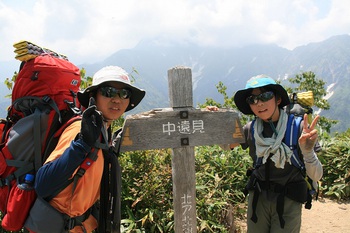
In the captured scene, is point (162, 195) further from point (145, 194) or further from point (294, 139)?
point (294, 139)

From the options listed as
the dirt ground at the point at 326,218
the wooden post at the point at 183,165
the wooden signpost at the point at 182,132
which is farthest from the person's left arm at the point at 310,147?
the dirt ground at the point at 326,218

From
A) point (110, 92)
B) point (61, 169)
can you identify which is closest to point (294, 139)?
point (110, 92)

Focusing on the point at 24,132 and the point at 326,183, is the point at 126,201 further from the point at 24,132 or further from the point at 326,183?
the point at 326,183

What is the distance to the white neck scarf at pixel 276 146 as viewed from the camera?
8.71 ft

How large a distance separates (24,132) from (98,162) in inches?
23.1

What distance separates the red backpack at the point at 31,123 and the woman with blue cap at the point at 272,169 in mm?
1762

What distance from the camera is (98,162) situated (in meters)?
2.04

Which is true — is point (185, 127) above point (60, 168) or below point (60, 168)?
above

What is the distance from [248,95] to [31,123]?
6.98 feet

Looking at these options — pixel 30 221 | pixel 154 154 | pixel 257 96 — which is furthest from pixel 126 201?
pixel 257 96

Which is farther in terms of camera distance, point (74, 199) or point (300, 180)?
point (300, 180)

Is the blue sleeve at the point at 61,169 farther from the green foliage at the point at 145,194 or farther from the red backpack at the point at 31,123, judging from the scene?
the green foliage at the point at 145,194

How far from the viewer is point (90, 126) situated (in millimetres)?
1859

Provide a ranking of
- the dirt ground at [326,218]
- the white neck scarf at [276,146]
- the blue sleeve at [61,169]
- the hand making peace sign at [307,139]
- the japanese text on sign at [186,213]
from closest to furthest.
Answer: the blue sleeve at [61,169] < the hand making peace sign at [307,139] < the white neck scarf at [276,146] < the japanese text on sign at [186,213] < the dirt ground at [326,218]
